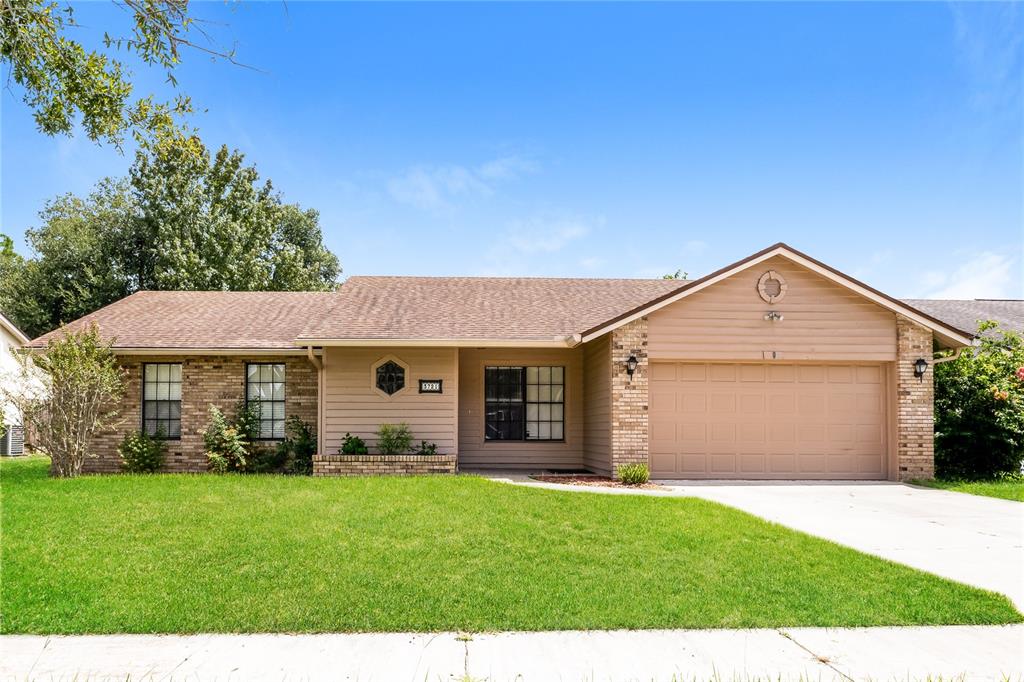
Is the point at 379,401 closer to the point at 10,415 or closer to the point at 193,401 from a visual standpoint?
the point at 193,401

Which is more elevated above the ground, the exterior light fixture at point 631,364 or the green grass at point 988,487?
the exterior light fixture at point 631,364

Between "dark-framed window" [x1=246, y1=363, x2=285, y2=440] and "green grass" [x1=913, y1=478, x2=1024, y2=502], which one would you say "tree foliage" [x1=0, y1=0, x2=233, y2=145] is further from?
"green grass" [x1=913, y1=478, x2=1024, y2=502]

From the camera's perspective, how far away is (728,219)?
60.8 feet

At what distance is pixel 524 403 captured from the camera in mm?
15727

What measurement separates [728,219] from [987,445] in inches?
307

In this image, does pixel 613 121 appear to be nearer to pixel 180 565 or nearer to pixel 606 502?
pixel 606 502

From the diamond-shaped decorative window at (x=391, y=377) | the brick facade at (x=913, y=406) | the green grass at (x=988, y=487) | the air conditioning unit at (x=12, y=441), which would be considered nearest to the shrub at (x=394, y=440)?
the diamond-shaped decorative window at (x=391, y=377)

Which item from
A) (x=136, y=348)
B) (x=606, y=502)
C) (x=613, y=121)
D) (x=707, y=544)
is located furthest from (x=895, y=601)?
(x=136, y=348)

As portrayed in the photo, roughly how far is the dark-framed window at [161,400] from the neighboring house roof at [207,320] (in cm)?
79

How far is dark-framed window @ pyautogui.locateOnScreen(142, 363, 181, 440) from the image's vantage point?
15172 mm

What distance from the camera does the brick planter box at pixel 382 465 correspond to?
530 inches

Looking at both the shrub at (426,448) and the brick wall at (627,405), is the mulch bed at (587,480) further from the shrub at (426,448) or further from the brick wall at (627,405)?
the shrub at (426,448)

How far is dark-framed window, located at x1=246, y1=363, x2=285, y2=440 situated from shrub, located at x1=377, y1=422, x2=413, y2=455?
247 cm

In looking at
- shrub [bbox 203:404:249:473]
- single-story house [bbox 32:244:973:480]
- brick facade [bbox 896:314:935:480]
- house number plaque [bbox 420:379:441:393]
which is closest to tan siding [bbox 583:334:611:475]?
single-story house [bbox 32:244:973:480]
